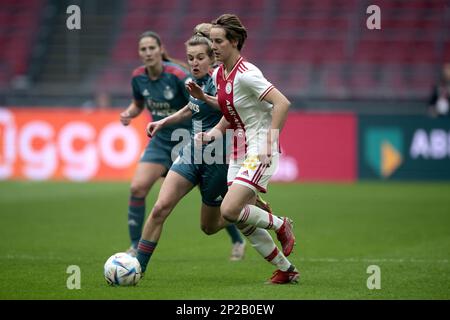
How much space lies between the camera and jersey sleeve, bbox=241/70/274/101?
24.3 feet

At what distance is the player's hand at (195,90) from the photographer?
25.1ft

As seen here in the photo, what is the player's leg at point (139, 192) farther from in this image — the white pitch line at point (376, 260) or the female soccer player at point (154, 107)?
the white pitch line at point (376, 260)

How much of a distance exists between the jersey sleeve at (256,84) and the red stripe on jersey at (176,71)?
2299 mm

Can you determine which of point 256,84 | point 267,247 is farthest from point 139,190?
point 256,84

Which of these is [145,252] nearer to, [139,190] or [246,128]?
[246,128]

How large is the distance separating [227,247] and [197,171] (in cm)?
292

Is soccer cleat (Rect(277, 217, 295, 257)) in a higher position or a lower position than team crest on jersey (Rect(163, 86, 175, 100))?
lower

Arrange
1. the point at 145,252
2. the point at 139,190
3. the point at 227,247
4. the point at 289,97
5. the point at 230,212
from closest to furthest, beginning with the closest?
the point at 230,212 → the point at 145,252 → the point at 139,190 → the point at 227,247 → the point at 289,97

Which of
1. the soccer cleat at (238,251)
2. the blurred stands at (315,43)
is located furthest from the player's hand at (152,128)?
the blurred stands at (315,43)

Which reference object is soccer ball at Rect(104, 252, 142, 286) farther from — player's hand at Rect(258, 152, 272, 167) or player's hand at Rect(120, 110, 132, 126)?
player's hand at Rect(120, 110, 132, 126)

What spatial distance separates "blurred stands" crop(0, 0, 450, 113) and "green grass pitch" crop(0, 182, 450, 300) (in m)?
5.78

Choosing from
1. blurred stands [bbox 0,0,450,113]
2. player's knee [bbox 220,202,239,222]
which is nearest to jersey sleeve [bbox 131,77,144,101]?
player's knee [bbox 220,202,239,222]

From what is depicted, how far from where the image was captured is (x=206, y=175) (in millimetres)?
8359
